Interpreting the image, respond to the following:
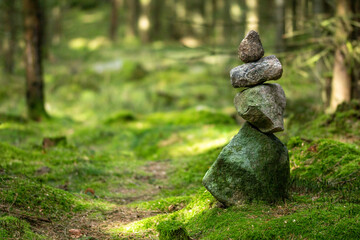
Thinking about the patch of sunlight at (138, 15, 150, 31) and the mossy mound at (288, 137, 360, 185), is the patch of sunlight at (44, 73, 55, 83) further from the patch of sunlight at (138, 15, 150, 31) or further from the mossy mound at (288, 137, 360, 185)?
the mossy mound at (288, 137, 360, 185)

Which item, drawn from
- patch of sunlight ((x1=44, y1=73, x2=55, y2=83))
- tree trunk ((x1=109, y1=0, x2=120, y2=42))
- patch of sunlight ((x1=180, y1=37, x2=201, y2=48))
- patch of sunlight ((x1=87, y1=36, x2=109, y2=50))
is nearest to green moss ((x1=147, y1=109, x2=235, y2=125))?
patch of sunlight ((x1=44, y1=73, x2=55, y2=83))

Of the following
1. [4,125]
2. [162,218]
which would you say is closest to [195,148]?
[162,218]

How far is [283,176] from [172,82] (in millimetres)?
21534

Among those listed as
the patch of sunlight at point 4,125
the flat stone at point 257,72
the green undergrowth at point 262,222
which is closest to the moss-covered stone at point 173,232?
the green undergrowth at point 262,222

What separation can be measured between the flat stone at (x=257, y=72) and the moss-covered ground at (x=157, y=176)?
1.96 m

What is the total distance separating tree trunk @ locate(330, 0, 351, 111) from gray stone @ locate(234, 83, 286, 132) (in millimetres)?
5890

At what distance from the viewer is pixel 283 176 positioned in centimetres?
589

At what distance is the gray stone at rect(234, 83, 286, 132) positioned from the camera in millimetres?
5762

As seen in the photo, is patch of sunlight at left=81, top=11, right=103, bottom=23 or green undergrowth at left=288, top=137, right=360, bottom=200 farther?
patch of sunlight at left=81, top=11, right=103, bottom=23

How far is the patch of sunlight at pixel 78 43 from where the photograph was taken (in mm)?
37028

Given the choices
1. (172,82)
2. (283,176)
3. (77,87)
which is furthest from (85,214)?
(172,82)

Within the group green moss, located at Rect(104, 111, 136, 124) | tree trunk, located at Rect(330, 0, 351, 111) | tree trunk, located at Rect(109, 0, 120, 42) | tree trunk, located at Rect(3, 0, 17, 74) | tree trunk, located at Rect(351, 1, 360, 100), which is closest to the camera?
tree trunk, located at Rect(330, 0, 351, 111)

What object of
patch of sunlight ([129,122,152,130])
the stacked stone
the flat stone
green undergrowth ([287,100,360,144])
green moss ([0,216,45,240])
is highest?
the flat stone

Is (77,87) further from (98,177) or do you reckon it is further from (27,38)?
(98,177)
